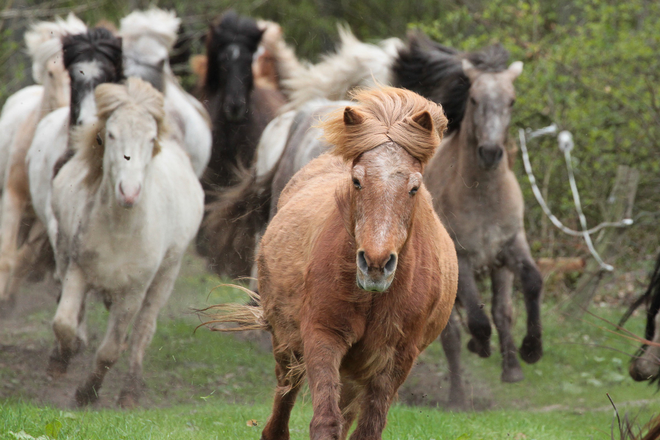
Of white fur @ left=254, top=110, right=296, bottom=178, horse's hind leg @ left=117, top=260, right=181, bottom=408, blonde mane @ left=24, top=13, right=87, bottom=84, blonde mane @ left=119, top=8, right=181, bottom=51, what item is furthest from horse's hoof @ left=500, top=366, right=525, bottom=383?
blonde mane @ left=119, top=8, right=181, bottom=51

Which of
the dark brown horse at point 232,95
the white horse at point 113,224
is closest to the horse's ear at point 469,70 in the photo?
the white horse at point 113,224

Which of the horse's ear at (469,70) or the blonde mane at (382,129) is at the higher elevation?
the blonde mane at (382,129)

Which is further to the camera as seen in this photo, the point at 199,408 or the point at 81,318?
the point at 81,318

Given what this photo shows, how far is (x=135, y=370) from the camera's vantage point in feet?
21.5

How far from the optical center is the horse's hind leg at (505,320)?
7117mm

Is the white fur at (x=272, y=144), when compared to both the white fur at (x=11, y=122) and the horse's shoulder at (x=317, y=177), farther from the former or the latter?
the horse's shoulder at (x=317, y=177)

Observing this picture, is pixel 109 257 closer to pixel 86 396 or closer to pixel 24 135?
pixel 86 396

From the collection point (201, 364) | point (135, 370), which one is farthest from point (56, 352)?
point (201, 364)

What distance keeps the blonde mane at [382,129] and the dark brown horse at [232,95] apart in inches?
261

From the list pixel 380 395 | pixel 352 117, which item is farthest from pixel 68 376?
pixel 352 117

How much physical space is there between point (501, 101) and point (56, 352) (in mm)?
4279

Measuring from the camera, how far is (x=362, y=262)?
10.5ft

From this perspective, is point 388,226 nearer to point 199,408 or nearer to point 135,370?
point 199,408

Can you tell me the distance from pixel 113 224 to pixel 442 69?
3684 millimetres
